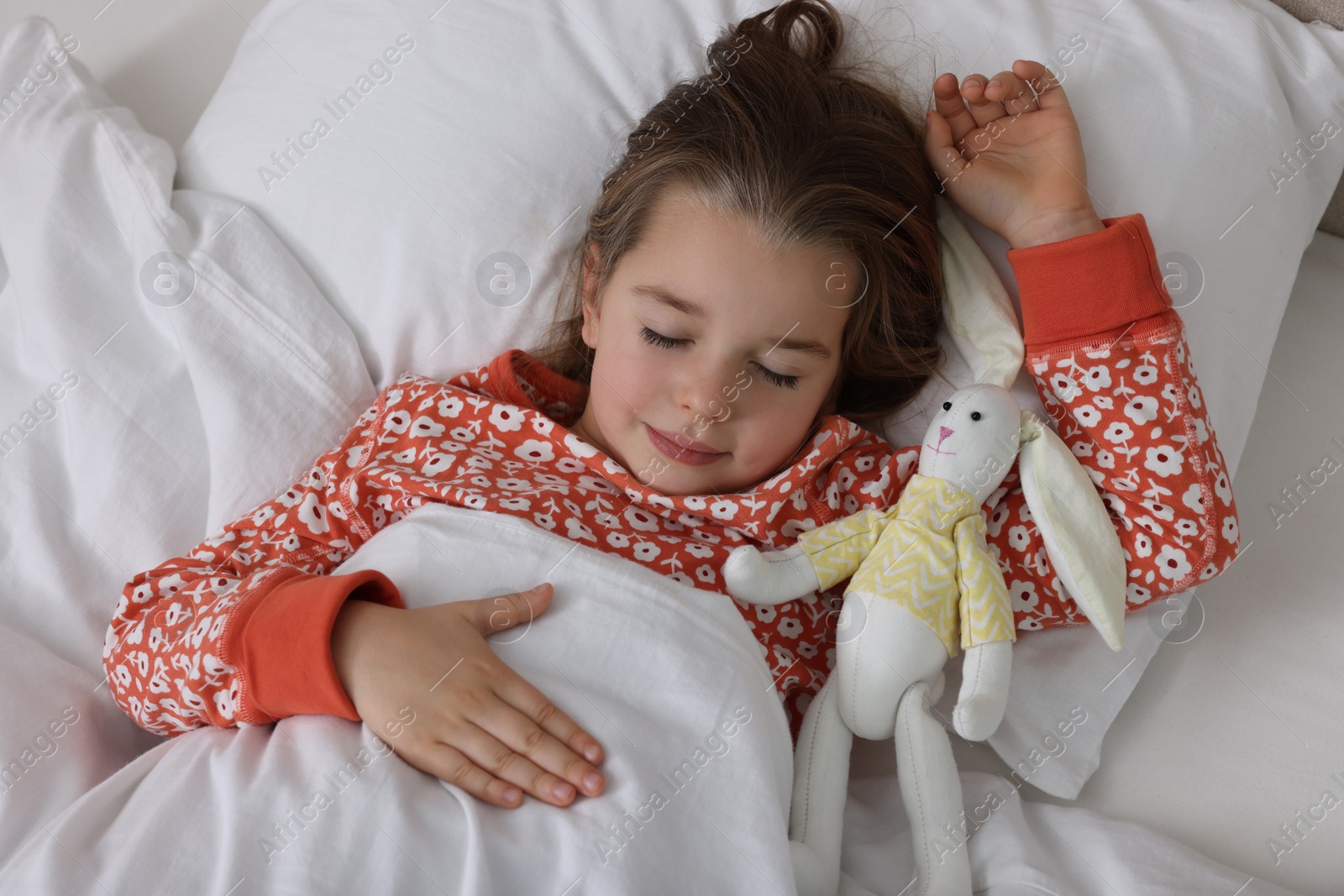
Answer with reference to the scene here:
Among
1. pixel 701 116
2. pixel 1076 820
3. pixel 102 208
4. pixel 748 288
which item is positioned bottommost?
pixel 1076 820

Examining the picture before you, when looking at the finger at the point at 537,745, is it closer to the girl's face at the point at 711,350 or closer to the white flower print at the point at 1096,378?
the girl's face at the point at 711,350

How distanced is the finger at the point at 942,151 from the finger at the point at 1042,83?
8cm

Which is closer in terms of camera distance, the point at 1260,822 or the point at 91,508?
the point at 1260,822

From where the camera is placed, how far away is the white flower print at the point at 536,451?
1146 mm

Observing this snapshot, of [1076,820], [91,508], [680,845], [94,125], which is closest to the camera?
[680,845]

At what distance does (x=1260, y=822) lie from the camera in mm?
1008

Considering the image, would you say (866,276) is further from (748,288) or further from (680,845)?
(680,845)

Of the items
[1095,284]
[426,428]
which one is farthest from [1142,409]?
[426,428]

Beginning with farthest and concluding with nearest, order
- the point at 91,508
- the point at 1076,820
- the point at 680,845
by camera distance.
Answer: the point at 91,508 < the point at 1076,820 < the point at 680,845

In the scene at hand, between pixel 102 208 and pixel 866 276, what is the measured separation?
884 mm

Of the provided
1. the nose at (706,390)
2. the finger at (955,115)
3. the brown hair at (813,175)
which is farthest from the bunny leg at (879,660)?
the finger at (955,115)

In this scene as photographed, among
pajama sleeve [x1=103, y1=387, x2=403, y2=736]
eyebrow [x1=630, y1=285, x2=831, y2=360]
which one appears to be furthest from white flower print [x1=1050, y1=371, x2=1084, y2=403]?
pajama sleeve [x1=103, y1=387, x2=403, y2=736]

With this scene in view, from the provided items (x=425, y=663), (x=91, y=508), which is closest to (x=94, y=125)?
(x=91, y=508)

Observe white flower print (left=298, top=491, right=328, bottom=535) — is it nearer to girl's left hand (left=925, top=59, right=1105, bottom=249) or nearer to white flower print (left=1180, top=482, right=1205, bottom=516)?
girl's left hand (left=925, top=59, right=1105, bottom=249)
